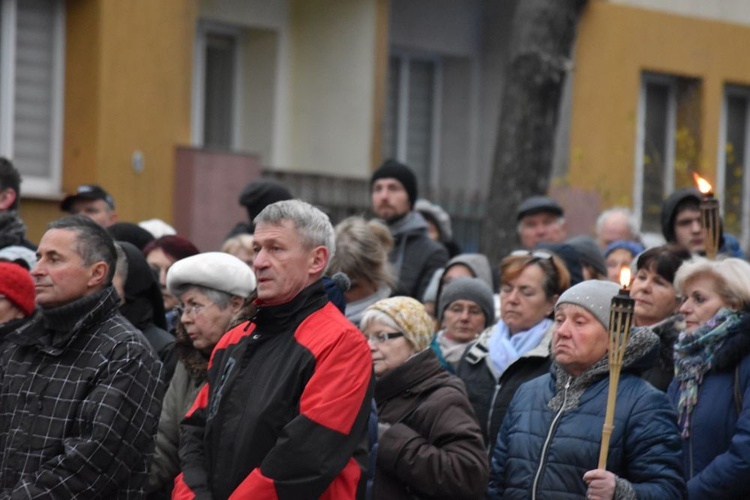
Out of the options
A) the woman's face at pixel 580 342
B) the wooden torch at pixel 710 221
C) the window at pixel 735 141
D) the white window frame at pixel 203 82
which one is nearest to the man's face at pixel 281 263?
the woman's face at pixel 580 342

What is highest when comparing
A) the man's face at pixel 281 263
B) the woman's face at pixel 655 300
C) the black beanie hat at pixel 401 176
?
the black beanie hat at pixel 401 176

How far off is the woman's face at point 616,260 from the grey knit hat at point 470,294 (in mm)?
1168

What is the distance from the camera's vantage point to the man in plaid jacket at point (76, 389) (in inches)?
235

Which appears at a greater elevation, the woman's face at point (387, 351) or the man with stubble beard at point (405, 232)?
the man with stubble beard at point (405, 232)

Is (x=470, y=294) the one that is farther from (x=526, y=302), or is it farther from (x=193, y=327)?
(x=193, y=327)

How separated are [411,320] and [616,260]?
9.99 ft

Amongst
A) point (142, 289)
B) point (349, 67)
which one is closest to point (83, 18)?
point (349, 67)

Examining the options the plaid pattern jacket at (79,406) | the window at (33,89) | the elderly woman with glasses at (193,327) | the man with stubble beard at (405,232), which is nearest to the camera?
the plaid pattern jacket at (79,406)

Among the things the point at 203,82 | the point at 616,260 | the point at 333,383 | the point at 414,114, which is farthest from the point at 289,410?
the point at 414,114

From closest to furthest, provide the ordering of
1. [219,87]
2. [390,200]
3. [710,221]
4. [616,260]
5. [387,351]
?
1. [387,351]
2. [710,221]
3. [616,260]
4. [390,200]
5. [219,87]

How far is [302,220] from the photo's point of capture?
565 centimetres

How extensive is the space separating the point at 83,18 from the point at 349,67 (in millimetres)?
3340

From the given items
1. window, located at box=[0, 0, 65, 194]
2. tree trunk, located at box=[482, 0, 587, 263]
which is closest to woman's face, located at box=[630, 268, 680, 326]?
tree trunk, located at box=[482, 0, 587, 263]

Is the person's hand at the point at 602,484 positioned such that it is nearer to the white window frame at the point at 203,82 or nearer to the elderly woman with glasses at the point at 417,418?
the elderly woman with glasses at the point at 417,418
